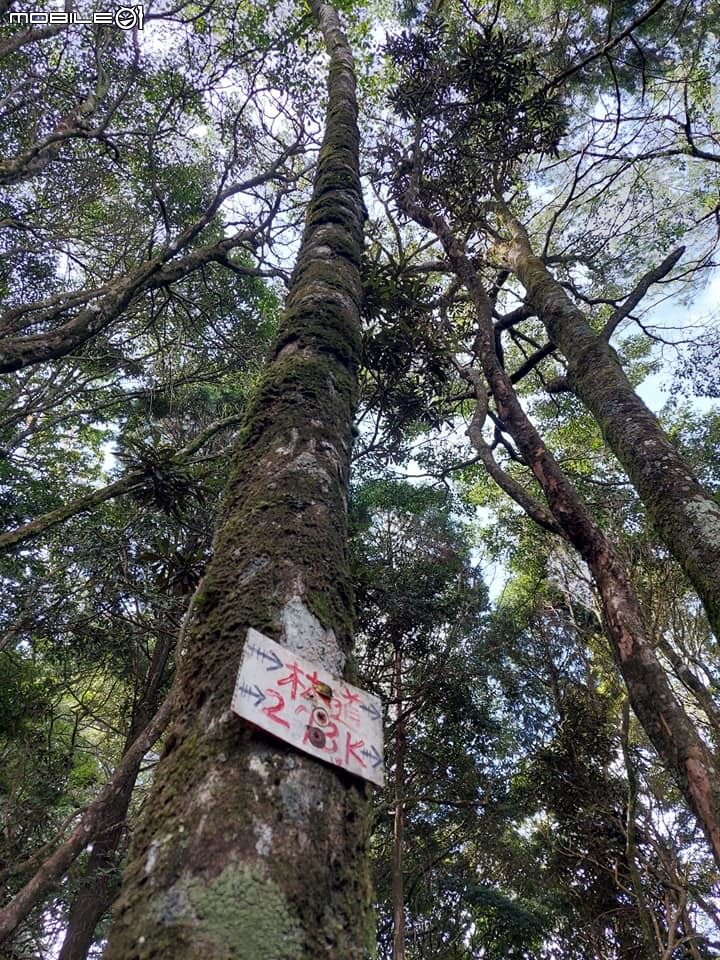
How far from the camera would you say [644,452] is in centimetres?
340

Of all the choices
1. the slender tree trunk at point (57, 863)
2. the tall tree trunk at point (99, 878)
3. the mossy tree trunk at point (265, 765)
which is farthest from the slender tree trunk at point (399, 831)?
the mossy tree trunk at point (265, 765)

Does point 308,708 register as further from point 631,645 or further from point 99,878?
point 99,878

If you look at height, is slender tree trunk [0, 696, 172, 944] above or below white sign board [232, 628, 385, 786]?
below

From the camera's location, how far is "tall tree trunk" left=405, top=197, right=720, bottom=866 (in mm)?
2254

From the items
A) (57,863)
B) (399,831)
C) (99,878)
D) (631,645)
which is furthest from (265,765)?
(99,878)

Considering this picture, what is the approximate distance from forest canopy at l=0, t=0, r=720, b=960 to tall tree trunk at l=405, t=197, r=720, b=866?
0.06 feet

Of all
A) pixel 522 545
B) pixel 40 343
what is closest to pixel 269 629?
pixel 40 343

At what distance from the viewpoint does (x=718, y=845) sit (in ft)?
6.73

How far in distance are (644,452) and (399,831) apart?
549 centimetres

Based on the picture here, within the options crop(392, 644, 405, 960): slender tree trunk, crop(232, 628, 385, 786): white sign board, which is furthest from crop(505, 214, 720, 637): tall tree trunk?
crop(392, 644, 405, 960): slender tree trunk

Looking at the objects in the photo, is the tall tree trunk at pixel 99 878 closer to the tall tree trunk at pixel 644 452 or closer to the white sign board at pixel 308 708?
the tall tree trunk at pixel 644 452

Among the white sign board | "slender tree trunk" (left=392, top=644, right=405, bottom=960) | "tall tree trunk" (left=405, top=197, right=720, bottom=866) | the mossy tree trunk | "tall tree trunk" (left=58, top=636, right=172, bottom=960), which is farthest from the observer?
"tall tree trunk" (left=58, top=636, right=172, bottom=960)

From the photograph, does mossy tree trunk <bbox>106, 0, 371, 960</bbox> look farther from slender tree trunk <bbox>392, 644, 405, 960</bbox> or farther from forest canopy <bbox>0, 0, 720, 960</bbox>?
slender tree trunk <bbox>392, 644, 405, 960</bbox>

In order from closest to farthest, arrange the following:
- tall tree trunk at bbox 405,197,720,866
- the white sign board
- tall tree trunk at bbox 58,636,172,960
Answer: the white sign board
tall tree trunk at bbox 405,197,720,866
tall tree trunk at bbox 58,636,172,960
